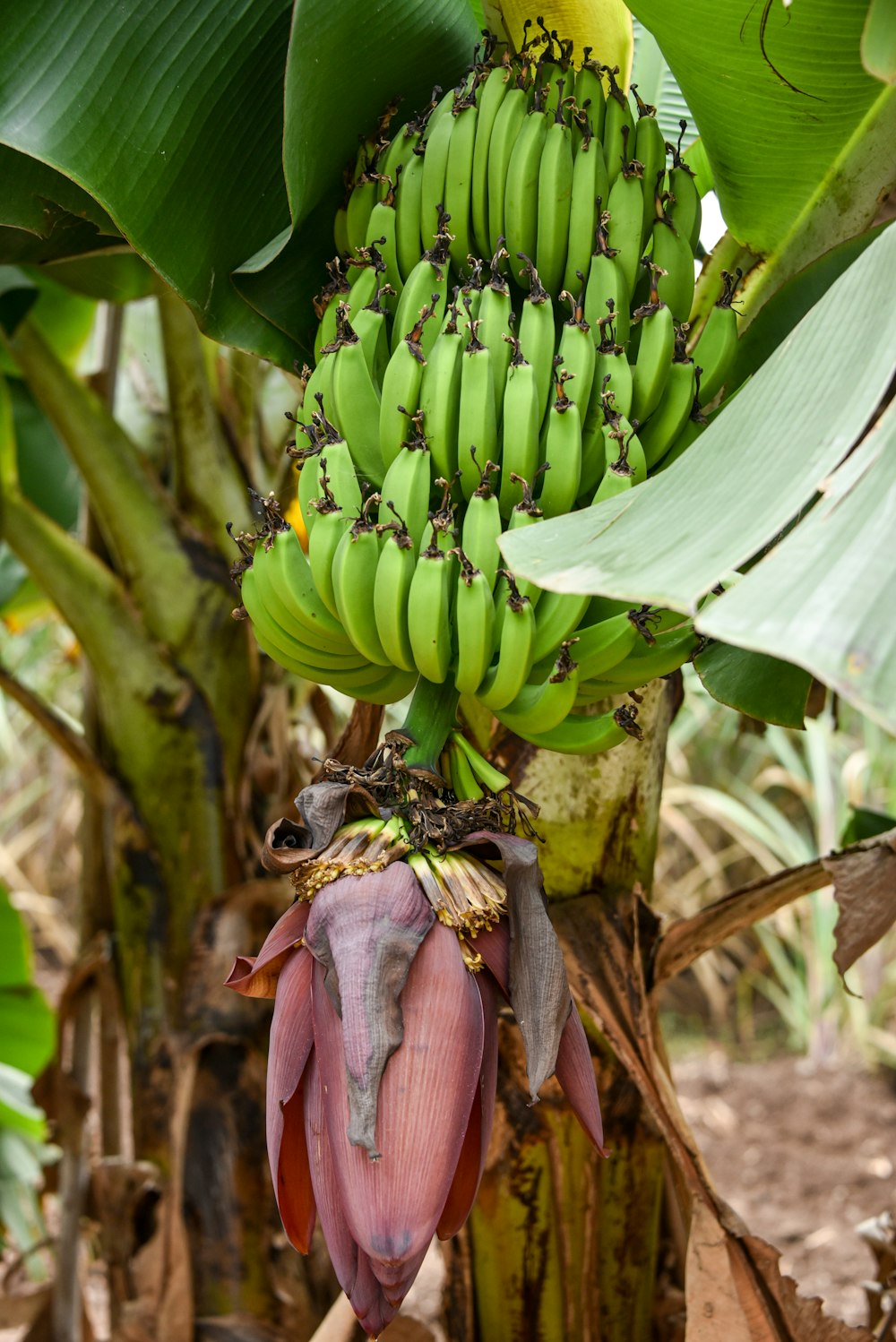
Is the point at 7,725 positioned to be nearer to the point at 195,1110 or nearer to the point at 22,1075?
the point at 22,1075

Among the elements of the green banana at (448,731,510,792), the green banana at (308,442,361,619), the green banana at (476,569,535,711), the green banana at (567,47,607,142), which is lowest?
the green banana at (448,731,510,792)

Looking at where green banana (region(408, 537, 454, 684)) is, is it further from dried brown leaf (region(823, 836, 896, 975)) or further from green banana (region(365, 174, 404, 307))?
dried brown leaf (region(823, 836, 896, 975))

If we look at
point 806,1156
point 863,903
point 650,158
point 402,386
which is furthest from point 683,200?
point 806,1156

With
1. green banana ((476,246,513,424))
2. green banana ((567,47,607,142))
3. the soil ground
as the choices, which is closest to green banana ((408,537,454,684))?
green banana ((476,246,513,424))

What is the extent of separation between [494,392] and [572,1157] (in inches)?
23.4

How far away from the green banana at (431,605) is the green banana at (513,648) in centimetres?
3

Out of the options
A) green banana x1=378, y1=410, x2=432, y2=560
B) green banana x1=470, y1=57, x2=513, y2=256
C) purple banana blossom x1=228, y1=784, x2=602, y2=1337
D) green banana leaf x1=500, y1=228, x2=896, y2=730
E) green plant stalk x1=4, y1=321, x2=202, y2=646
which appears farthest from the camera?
green plant stalk x1=4, y1=321, x2=202, y2=646

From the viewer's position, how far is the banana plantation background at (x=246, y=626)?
52cm

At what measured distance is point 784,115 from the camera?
28.7 inches

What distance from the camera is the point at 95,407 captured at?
1.28m

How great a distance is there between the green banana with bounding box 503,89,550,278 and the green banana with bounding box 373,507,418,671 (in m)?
0.23

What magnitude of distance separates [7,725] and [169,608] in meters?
2.96

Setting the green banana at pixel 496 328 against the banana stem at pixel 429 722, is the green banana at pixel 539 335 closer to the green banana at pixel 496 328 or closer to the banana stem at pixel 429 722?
the green banana at pixel 496 328

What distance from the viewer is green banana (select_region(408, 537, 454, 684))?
562 millimetres
